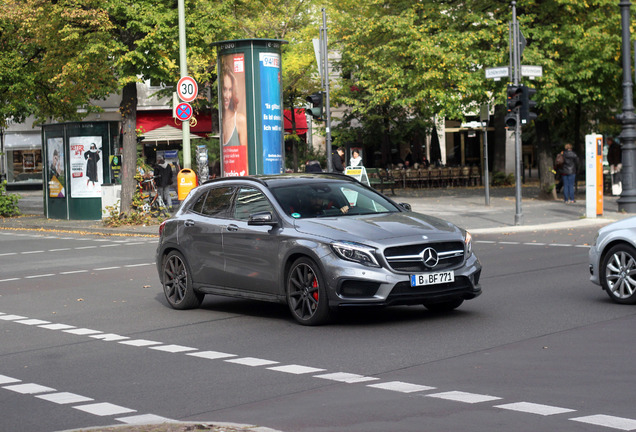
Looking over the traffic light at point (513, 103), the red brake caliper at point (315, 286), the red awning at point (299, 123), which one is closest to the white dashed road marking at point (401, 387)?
the red brake caliper at point (315, 286)

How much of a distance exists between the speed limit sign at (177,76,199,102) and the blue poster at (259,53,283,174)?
1802 mm

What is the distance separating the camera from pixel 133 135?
2998 cm

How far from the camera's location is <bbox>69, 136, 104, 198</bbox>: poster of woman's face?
3212 centimetres

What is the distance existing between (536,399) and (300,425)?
1.66m

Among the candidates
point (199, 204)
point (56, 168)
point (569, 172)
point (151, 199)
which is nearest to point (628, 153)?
point (569, 172)

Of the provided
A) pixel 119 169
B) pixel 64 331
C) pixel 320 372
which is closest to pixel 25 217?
pixel 119 169

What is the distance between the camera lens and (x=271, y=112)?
26984 millimetres

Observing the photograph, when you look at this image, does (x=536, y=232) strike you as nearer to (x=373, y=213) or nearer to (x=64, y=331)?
(x=373, y=213)

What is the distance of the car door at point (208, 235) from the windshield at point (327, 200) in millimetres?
864

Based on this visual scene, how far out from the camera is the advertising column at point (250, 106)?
26.7m

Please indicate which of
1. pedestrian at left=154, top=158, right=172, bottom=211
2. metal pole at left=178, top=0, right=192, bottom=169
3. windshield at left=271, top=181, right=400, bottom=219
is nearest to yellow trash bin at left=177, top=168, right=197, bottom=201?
metal pole at left=178, top=0, right=192, bottom=169

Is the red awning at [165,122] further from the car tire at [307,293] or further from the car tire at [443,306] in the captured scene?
the car tire at [307,293]

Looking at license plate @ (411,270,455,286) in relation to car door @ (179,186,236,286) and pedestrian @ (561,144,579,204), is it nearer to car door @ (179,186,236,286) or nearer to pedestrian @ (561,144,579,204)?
car door @ (179,186,236,286)

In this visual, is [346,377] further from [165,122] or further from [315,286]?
[165,122]
